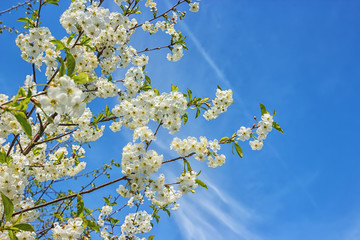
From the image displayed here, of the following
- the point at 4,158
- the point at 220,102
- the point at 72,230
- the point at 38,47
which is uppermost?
the point at 38,47

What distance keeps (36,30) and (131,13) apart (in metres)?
1.79

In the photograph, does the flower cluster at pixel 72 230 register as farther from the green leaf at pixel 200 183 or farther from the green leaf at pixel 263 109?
the green leaf at pixel 263 109

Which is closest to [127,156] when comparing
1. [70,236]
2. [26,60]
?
[70,236]

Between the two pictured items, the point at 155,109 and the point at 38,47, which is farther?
the point at 38,47

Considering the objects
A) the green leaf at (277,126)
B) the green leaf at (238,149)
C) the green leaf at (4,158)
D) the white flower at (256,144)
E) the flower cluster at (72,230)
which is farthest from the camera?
the white flower at (256,144)

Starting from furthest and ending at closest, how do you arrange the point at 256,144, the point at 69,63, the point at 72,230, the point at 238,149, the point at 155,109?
the point at 256,144, the point at 238,149, the point at 155,109, the point at 72,230, the point at 69,63

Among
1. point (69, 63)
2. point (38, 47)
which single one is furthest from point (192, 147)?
point (38, 47)

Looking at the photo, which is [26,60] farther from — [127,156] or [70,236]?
[70,236]

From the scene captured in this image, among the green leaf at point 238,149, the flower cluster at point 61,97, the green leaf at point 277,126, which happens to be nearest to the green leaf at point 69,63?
the flower cluster at point 61,97

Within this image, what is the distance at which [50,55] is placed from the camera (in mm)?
4305

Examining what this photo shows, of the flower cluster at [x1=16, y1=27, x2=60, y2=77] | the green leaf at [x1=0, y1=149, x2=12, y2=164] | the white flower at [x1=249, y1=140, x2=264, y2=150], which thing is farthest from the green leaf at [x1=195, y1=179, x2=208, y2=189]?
the flower cluster at [x1=16, y1=27, x2=60, y2=77]

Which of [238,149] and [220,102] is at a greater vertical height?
[220,102]

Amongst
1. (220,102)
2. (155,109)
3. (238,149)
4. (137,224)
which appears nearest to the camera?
(155,109)

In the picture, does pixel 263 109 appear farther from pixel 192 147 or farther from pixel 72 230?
pixel 72 230
